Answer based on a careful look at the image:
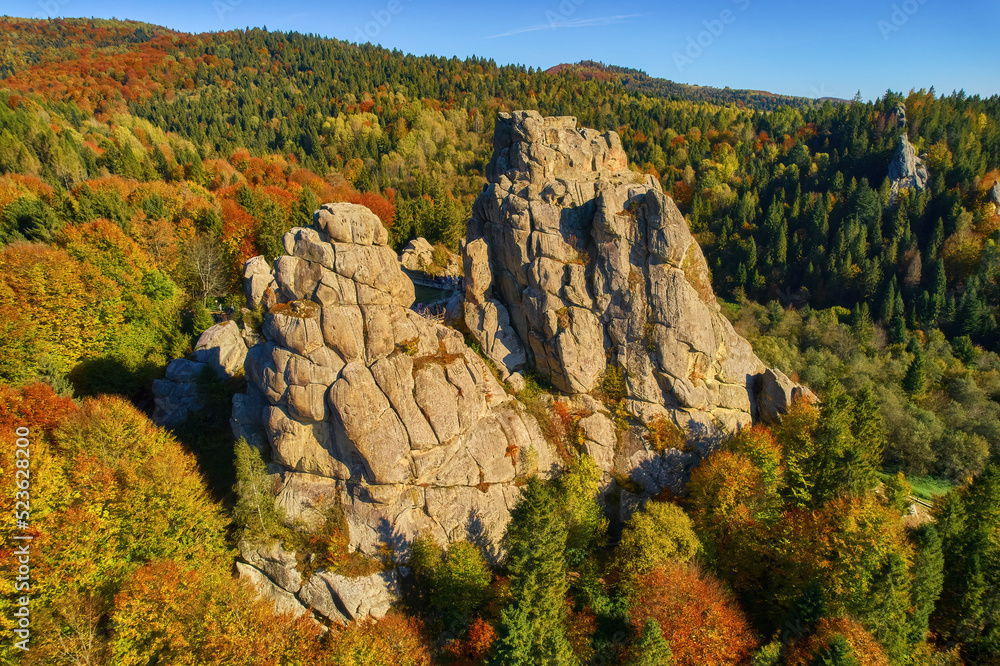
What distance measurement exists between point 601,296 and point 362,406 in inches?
751

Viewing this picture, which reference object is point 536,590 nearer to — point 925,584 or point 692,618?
point 692,618

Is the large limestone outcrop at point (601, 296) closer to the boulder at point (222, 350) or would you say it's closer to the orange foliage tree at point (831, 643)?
the orange foliage tree at point (831, 643)

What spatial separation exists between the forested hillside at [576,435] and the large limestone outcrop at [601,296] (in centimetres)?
474

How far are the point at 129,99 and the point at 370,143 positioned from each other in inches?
2900

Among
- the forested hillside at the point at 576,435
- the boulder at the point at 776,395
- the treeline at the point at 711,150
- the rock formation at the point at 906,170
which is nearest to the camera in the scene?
the forested hillside at the point at 576,435

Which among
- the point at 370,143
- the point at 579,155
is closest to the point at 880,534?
the point at 579,155

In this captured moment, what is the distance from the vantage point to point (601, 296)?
3672cm

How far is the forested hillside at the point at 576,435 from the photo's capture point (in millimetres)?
24656

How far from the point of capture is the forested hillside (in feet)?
80.9

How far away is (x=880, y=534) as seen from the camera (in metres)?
26.3

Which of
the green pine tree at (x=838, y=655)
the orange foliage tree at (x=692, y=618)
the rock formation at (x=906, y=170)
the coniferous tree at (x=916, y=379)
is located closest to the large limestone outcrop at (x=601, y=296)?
the orange foliage tree at (x=692, y=618)

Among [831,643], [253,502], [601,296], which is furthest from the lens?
[601,296]

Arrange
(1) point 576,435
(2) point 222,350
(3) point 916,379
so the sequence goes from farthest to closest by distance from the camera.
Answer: (3) point 916,379 < (2) point 222,350 < (1) point 576,435

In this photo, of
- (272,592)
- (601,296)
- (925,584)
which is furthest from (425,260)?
(925,584)
